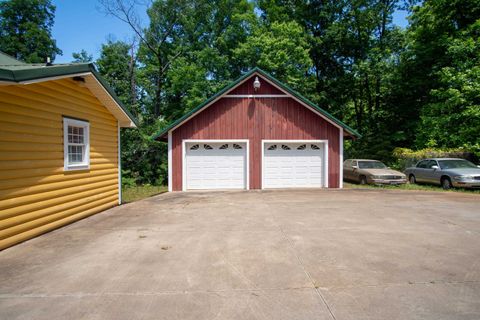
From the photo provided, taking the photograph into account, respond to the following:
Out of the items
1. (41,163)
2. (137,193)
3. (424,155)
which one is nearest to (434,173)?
(424,155)

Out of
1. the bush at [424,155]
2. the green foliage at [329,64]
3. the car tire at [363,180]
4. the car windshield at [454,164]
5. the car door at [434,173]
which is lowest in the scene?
the car tire at [363,180]

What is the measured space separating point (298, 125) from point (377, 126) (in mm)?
16152

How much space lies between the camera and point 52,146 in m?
6.52

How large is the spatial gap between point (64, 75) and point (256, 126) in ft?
30.0

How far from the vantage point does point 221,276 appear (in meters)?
3.88

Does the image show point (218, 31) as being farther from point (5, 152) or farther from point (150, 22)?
point (5, 152)

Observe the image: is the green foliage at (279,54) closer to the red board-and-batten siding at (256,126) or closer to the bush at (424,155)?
the bush at (424,155)

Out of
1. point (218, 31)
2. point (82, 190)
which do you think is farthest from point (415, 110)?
point (82, 190)

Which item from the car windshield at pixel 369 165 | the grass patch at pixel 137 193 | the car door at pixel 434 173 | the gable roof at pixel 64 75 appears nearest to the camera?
the gable roof at pixel 64 75

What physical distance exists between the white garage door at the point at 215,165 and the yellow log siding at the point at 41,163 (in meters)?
5.56

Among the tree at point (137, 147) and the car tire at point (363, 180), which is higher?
the tree at point (137, 147)

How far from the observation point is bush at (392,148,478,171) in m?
16.1

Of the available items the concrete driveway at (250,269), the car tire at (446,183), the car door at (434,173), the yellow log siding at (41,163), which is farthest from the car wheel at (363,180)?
the yellow log siding at (41,163)

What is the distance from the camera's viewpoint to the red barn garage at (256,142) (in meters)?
13.9
